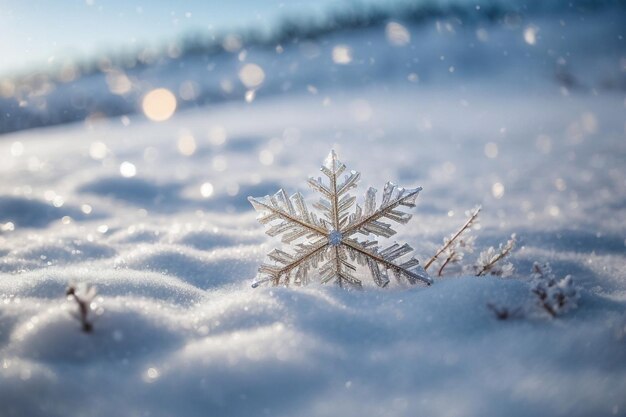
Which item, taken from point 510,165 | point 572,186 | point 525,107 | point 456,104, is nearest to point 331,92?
point 456,104

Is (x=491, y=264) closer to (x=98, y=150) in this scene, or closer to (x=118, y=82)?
(x=98, y=150)

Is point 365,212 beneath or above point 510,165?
beneath

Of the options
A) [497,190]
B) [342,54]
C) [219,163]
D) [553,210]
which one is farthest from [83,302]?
[342,54]

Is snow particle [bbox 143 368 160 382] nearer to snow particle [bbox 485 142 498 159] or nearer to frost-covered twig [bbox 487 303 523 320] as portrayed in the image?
frost-covered twig [bbox 487 303 523 320]

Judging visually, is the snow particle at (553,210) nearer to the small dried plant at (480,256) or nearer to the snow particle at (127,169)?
the small dried plant at (480,256)

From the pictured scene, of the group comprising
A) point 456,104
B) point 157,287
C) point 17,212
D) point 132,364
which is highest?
point 456,104

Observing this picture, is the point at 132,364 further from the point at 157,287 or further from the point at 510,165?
the point at 510,165

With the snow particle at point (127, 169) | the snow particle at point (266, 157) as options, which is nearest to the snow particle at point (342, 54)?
the snow particle at point (266, 157)
